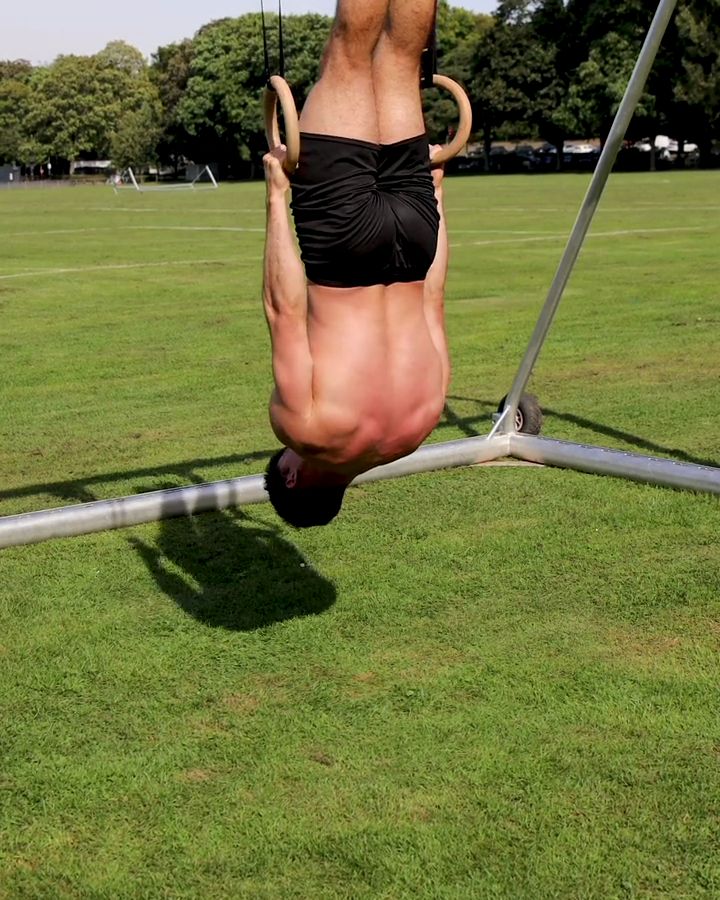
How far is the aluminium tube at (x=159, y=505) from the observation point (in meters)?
6.78

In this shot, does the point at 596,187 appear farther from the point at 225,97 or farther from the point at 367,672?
the point at 225,97

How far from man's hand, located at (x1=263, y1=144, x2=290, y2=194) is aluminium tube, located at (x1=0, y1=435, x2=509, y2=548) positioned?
3.24m

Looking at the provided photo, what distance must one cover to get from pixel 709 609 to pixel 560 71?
3238 inches

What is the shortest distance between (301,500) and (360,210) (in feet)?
4.35

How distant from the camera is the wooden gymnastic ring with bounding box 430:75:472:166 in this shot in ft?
14.5

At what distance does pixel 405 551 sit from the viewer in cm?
695

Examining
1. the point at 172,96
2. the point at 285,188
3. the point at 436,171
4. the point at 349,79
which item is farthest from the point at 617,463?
the point at 172,96

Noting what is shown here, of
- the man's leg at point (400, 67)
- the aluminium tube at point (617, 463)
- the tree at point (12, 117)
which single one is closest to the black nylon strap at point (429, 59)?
the man's leg at point (400, 67)

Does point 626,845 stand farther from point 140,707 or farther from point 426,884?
point 140,707

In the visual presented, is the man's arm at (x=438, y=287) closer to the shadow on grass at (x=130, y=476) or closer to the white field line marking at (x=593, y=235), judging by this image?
the shadow on grass at (x=130, y=476)

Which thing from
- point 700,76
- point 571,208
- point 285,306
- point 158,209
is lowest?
point 158,209

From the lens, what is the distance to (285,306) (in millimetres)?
4223

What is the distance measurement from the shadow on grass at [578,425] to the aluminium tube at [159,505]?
1.51 meters

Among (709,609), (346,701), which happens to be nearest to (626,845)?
(346,701)
